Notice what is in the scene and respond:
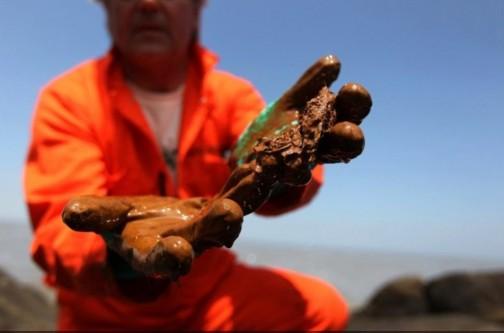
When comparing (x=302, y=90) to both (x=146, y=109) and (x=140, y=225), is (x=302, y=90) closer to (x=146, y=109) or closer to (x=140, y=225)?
(x=140, y=225)

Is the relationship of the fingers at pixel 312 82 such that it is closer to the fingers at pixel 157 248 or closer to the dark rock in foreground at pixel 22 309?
the fingers at pixel 157 248

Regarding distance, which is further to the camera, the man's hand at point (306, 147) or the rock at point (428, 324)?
the rock at point (428, 324)

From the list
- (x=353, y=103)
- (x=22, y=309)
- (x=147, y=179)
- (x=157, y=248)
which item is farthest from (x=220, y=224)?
(x=22, y=309)

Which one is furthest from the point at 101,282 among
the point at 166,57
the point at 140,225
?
the point at 166,57

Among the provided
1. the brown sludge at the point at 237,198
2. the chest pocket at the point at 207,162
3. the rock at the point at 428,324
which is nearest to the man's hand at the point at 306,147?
the brown sludge at the point at 237,198

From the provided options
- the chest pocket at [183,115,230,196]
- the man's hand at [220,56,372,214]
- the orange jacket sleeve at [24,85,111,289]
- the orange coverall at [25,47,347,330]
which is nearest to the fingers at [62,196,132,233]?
the man's hand at [220,56,372,214]

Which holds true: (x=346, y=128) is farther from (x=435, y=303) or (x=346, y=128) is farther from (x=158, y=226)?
(x=435, y=303)

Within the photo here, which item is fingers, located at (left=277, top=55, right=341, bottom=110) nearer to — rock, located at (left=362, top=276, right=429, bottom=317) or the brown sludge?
the brown sludge
